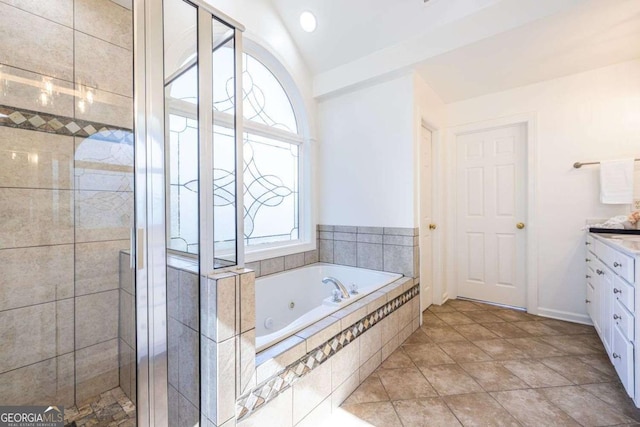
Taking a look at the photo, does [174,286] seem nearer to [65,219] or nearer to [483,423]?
[65,219]

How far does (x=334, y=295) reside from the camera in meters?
1.99

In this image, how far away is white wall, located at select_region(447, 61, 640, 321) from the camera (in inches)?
94.3

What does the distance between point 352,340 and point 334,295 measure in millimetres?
364

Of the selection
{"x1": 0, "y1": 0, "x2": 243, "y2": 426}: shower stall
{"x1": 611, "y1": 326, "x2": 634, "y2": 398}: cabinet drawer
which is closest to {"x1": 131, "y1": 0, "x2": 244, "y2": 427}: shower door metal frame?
{"x1": 0, "y1": 0, "x2": 243, "y2": 426}: shower stall

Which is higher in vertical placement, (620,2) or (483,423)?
(620,2)

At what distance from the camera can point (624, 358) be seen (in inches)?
58.8

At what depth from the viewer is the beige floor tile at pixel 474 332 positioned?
2326 millimetres

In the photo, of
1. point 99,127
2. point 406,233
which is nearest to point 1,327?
point 99,127

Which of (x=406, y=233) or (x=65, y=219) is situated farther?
(x=406, y=233)

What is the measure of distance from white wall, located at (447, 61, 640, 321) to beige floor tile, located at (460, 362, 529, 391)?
133 cm

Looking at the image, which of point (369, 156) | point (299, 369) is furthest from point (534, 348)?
point (369, 156)

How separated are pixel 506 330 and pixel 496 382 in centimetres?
89

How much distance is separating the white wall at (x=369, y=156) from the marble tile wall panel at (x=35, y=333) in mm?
2180

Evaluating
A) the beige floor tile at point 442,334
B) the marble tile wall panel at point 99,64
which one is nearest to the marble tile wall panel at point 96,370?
the marble tile wall panel at point 99,64
